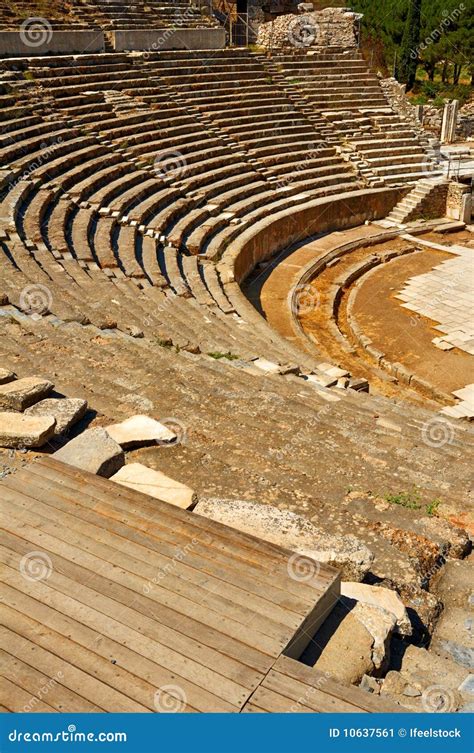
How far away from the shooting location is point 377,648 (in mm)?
3648

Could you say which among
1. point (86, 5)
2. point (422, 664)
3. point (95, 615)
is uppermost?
point (86, 5)

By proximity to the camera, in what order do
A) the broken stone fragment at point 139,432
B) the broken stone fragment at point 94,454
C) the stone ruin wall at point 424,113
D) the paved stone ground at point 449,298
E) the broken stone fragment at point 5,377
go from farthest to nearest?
the stone ruin wall at point 424,113 < the paved stone ground at point 449,298 < the broken stone fragment at point 5,377 < the broken stone fragment at point 139,432 < the broken stone fragment at point 94,454

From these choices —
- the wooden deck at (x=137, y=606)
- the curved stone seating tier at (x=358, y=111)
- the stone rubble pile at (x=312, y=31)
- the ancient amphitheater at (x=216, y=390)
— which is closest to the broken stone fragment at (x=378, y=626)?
the ancient amphitheater at (x=216, y=390)

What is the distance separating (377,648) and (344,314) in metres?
12.0

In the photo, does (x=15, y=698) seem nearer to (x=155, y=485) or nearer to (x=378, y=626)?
(x=378, y=626)

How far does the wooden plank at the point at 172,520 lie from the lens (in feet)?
12.3

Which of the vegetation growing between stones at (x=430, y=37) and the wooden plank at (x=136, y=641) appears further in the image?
the vegetation growing between stones at (x=430, y=37)

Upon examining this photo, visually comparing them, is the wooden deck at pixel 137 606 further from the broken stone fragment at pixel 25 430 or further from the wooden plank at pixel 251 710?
the broken stone fragment at pixel 25 430

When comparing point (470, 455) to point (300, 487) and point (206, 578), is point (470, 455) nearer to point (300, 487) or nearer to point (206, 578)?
point (300, 487)

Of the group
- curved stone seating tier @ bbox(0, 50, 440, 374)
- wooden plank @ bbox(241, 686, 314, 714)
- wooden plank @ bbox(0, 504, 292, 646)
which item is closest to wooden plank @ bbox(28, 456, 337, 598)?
wooden plank @ bbox(0, 504, 292, 646)

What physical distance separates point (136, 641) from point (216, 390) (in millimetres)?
4416

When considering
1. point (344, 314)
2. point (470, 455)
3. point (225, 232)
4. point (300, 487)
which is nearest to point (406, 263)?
point (344, 314)

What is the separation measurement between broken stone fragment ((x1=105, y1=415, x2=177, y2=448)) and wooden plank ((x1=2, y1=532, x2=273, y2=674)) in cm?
203

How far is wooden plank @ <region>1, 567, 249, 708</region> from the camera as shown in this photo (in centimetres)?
305
